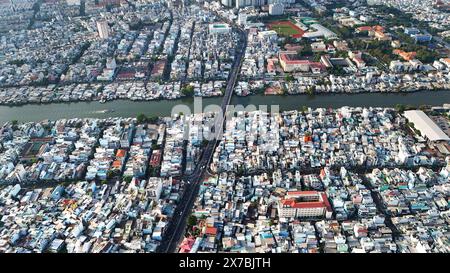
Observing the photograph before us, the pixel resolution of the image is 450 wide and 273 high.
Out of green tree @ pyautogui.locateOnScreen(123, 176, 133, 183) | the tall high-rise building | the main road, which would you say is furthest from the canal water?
the tall high-rise building

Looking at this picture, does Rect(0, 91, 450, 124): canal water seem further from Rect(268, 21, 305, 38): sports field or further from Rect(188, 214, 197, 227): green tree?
Rect(268, 21, 305, 38): sports field

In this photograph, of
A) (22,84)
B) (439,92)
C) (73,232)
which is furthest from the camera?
(22,84)

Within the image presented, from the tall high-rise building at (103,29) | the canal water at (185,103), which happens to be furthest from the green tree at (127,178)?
the tall high-rise building at (103,29)

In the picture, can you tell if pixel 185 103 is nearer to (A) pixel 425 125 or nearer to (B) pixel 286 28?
(A) pixel 425 125

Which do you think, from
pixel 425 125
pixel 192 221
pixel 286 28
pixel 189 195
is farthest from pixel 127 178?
pixel 286 28

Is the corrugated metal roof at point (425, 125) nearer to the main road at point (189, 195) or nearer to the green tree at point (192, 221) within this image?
the main road at point (189, 195)
